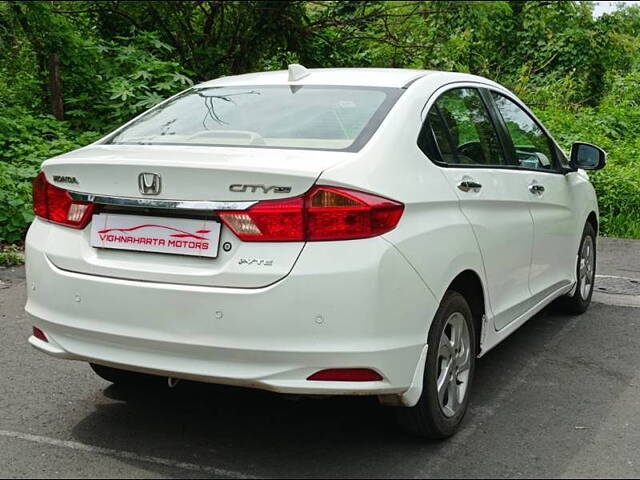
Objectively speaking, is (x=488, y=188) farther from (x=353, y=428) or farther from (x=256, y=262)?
(x=256, y=262)

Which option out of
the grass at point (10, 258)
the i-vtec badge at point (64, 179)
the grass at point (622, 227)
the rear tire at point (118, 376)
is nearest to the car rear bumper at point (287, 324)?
the i-vtec badge at point (64, 179)

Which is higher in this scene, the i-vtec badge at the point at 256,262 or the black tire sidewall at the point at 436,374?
the i-vtec badge at the point at 256,262

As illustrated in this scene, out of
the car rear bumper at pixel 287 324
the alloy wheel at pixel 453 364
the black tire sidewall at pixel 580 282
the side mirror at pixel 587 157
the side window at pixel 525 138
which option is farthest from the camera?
the black tire sidewall at pixel 580 282

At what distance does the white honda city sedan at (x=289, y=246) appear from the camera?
3357 millimetres

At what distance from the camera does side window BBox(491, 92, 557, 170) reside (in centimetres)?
515

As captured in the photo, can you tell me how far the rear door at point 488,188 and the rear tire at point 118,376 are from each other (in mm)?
1882

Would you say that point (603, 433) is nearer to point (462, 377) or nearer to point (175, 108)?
point (462, 377)

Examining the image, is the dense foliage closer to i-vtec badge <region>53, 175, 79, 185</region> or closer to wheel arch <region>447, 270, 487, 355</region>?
i-vtec badge <region>53, 175, 79, 185</region>

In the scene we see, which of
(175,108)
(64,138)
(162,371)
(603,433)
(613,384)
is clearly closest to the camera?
(162,371)

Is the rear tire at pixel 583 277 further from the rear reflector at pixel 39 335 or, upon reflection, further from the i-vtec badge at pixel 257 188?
the rear reflector at pixel 39 335

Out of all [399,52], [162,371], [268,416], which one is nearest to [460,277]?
[268,416]

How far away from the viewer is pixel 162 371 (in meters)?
3.52

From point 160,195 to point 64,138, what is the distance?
7313mm

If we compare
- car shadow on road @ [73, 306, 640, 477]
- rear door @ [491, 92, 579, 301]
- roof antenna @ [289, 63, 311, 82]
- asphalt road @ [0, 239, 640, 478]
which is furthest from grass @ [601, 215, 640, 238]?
roof antenna @ [289, 63, 311, 82]
